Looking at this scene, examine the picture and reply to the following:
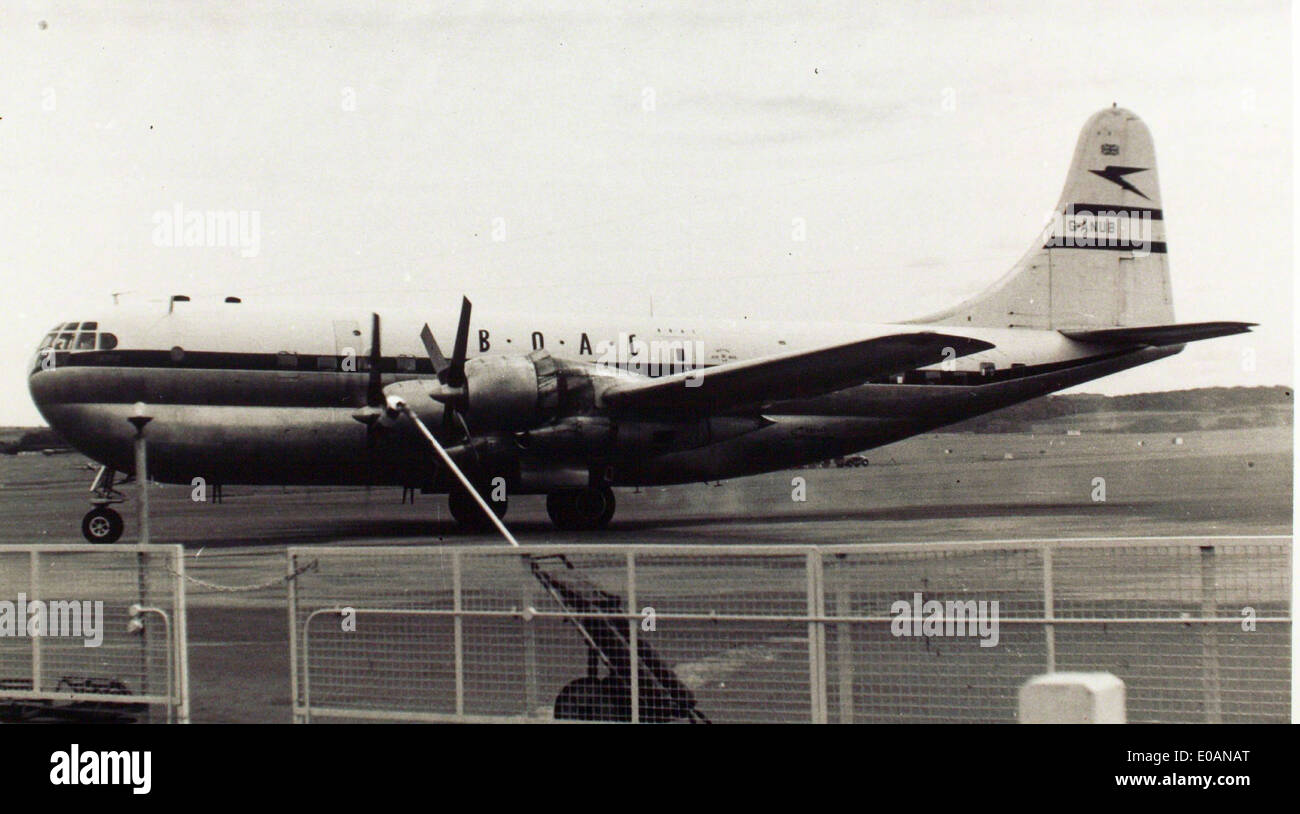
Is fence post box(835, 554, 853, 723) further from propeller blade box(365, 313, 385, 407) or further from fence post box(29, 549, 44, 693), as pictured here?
propeller blade box(365, 313, 385, 407)

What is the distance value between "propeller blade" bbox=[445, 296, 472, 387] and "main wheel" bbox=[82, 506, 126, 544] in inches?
212

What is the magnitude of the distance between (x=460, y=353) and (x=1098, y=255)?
15942mm

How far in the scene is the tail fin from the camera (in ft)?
91.6

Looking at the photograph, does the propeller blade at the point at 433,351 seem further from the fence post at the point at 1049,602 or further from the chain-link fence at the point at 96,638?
the fence post at the point at 1049,602

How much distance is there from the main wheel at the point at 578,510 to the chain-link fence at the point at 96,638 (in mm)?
13350

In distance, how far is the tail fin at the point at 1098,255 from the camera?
27.9m

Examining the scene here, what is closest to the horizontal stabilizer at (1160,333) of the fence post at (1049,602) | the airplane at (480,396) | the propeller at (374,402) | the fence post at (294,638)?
the airplane at (480,396)

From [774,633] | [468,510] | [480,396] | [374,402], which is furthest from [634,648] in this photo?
[468,510]

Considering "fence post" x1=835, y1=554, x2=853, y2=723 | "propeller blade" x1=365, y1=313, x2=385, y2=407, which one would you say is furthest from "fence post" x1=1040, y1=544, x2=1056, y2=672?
"propeller blade" x1=365, y1=313, x2=385, y2=407

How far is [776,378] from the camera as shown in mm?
21219

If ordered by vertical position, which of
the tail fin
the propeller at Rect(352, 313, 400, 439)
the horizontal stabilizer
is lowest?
the propeller at Rect(352, 313, 400, 439)

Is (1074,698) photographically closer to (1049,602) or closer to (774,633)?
(1049,602)

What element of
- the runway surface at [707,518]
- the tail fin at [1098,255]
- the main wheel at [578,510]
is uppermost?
the tail fin at [1098,255]
